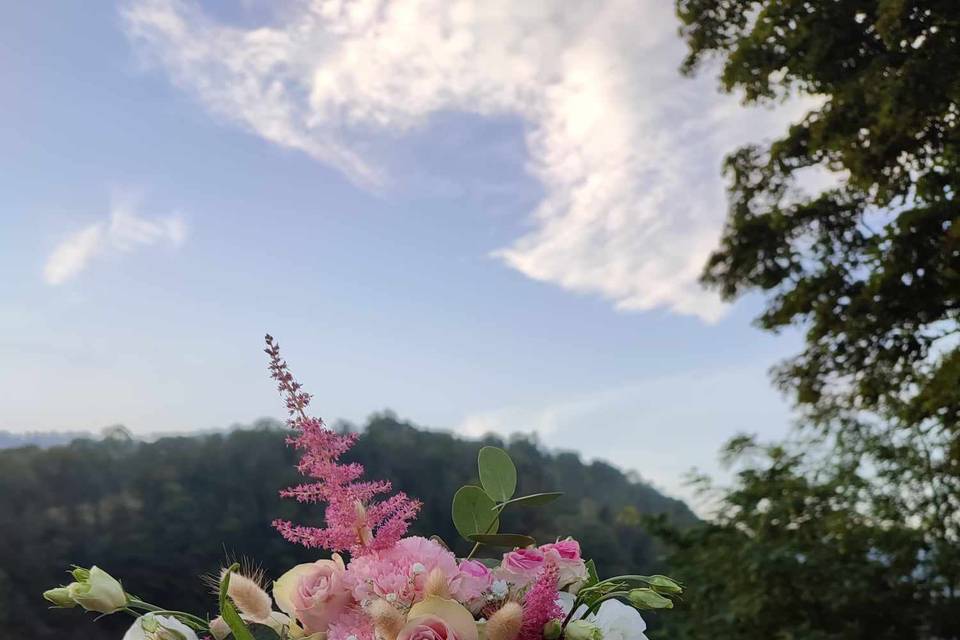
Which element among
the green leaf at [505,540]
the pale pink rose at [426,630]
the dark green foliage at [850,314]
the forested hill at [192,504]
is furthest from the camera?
the forested hill at [192,504]

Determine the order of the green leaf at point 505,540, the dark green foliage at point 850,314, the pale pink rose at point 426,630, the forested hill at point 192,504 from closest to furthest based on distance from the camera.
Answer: the pale pink rose at point 426,630, the green leaf at point 505,540, the dark green foliage at point 850,314, the forested hill at point 192,504

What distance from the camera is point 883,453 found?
6781 millimetres

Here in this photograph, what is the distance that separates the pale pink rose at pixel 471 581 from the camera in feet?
3.52

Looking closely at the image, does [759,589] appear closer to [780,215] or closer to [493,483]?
[780,215]

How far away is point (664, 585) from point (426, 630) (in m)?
0.36

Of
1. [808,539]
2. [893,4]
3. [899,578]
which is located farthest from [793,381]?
[893,4]

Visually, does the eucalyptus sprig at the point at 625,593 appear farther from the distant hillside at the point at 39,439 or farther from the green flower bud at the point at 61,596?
the distant hillside at the point at 39,439

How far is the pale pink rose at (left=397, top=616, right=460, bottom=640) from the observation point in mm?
991

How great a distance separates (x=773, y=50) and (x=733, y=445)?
3107mm

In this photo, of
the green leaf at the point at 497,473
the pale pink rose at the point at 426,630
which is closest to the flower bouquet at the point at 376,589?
the pale pink rose at the point at 426,630

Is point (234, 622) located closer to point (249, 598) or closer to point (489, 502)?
point (249, 598)

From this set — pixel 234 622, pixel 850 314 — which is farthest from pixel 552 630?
pixel 850 314

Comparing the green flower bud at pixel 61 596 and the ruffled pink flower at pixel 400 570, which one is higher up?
the ruffled pink flower at pixel 400 570

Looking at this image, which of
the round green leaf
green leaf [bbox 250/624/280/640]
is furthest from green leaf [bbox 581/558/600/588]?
green leaf [bbox 250/624/280/640]
